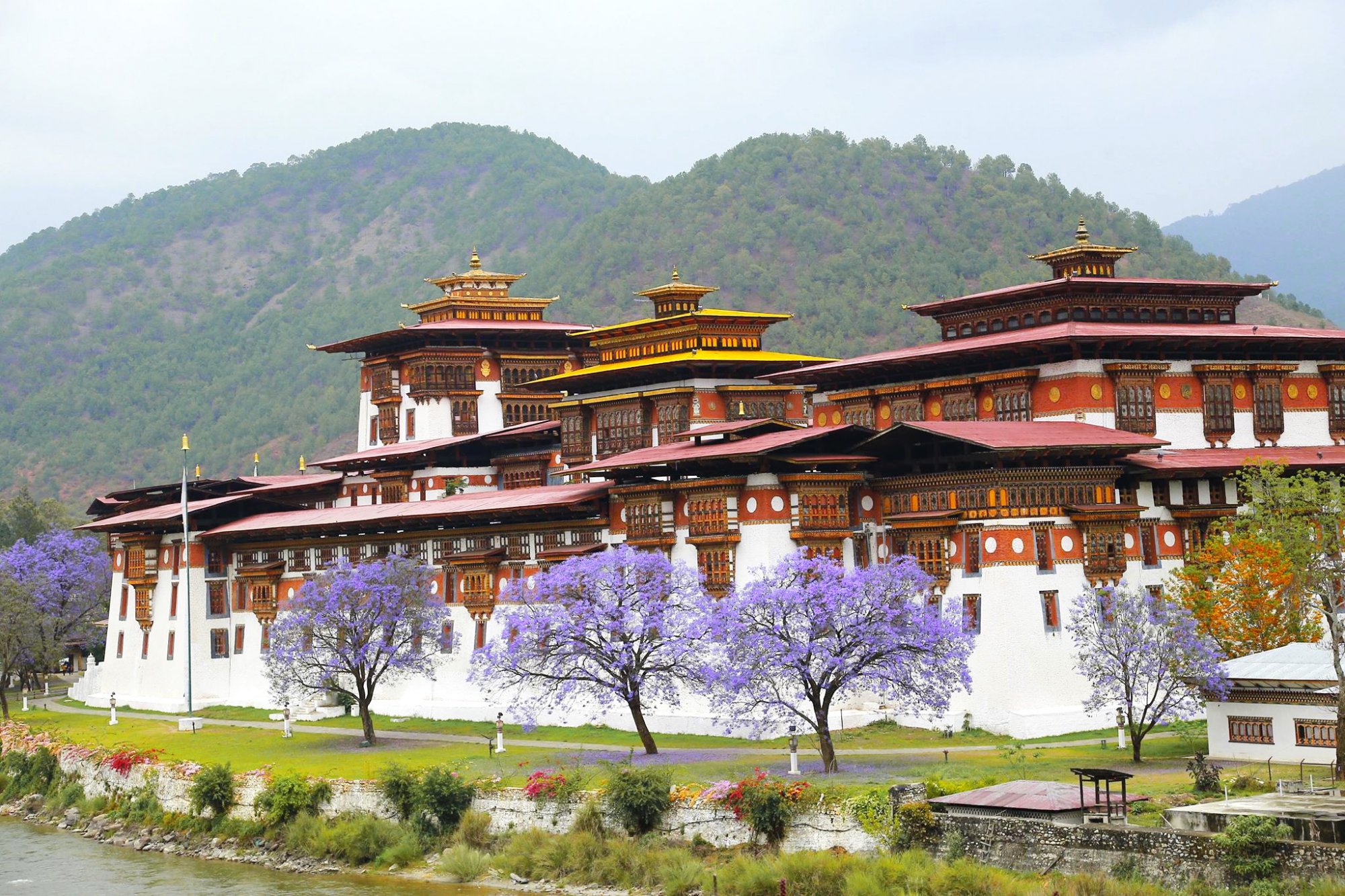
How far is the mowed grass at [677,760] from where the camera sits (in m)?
47.3

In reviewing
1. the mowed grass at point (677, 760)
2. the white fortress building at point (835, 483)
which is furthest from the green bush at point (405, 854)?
the white fortress building at point (835, 483)

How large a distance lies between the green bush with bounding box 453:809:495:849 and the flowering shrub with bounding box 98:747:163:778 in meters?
16.0

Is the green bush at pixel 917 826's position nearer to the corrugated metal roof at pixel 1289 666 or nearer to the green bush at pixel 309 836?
the corrugated metal roof at pixel 1289 666

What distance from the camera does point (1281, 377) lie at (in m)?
68.4

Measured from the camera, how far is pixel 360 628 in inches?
2608

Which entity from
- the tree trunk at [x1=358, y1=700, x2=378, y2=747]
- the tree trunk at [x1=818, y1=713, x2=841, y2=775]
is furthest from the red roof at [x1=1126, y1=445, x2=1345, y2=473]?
the tree trunk at [x1=358, y1=700, x2=378, y2=747]

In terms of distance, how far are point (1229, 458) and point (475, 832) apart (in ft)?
90.1

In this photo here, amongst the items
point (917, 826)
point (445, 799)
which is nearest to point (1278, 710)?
point (917, 826)

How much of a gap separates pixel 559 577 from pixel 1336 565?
2256 centimetres

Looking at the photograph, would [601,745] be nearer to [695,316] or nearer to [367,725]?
[367,725]

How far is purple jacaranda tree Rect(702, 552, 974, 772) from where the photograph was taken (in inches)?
2005

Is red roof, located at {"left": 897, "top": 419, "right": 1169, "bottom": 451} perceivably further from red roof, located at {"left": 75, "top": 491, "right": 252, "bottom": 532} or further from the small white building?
red roof, located at {"left": 75, "top": 491, "right": 252, "bottom": 532}

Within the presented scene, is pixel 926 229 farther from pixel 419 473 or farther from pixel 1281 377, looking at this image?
pixel 1281 377

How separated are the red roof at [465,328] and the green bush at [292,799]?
42832mm
